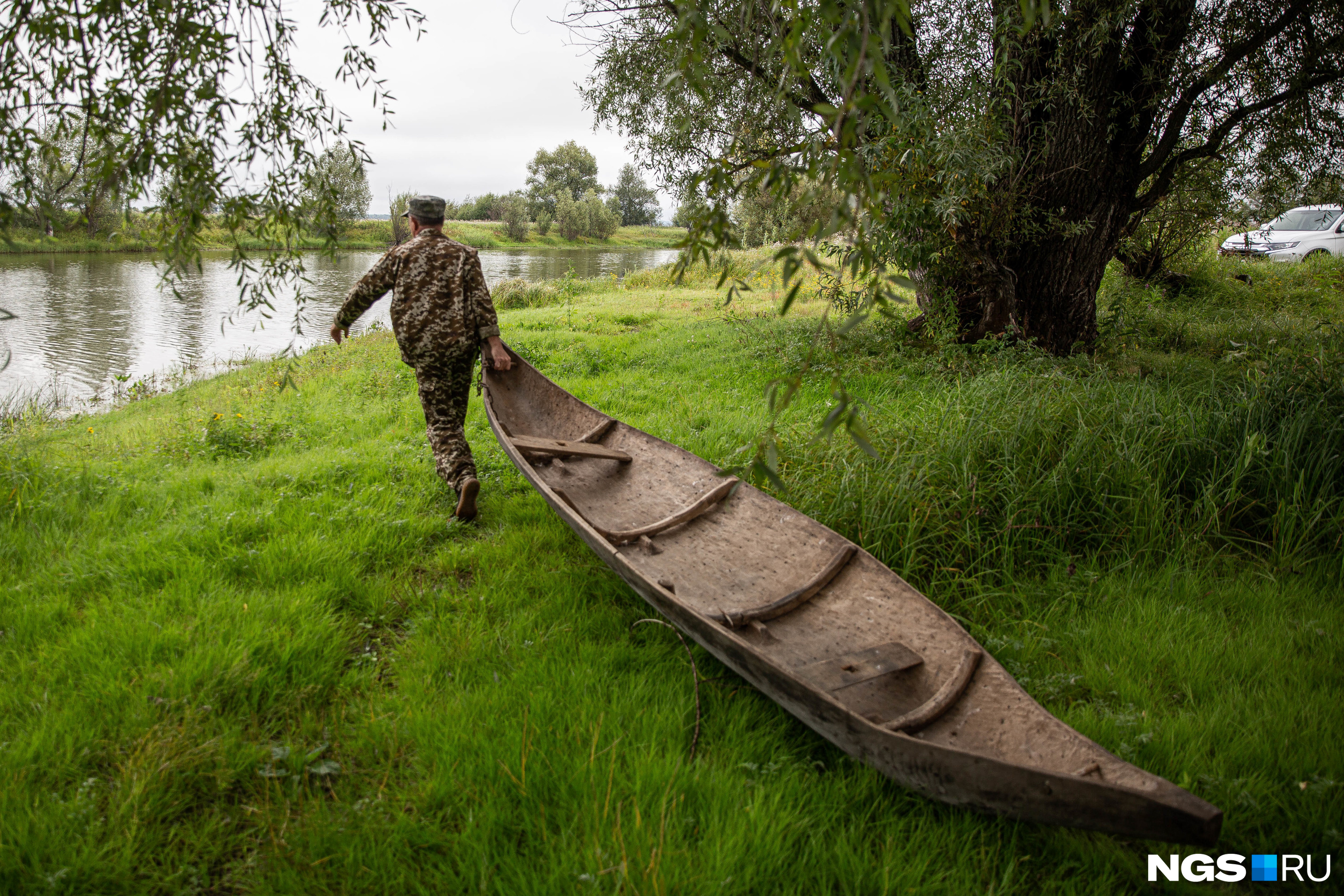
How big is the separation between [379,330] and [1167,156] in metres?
15.6

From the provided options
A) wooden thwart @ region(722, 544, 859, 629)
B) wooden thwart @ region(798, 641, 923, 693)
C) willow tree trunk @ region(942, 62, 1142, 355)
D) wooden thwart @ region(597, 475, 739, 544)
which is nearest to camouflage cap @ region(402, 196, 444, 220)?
wooden thwart @ region(597, 475, 739, 544)

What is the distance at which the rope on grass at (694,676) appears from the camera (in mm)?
2877

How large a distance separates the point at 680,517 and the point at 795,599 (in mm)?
1049

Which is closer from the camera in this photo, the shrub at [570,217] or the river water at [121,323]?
the river water at [121,323]

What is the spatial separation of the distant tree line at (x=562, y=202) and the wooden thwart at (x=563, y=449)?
58798mm

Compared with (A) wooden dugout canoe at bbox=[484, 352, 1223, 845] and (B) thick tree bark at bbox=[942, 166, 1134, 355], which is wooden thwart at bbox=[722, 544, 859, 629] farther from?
(B) thick tree bark at bbox=[942, 166, 1134, 355]

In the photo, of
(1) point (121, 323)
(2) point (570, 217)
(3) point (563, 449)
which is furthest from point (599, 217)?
(3) point (563, 449)

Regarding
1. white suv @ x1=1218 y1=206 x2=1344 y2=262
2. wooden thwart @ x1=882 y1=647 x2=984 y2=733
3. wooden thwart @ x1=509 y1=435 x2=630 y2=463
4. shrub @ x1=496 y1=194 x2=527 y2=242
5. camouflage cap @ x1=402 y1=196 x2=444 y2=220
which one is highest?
shrub @ x1=496 y1=194 x2=527 y2=242

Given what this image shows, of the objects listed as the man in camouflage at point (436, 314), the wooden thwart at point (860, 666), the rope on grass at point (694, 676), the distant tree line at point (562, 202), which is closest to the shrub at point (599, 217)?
the distant tree line at point (562, 202)

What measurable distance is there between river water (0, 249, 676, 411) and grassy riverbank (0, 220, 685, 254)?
362 mm

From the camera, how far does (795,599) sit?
3.48 m

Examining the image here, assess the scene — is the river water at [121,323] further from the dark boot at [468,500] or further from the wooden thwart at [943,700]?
the wooden thwart at [943,700]

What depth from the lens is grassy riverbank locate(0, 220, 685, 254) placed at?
289cm

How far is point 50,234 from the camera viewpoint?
113 inches
